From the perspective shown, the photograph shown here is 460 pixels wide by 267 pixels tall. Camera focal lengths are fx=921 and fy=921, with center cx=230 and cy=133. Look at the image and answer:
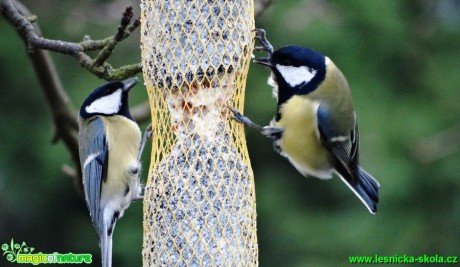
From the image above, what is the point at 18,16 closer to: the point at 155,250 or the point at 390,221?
the point at 155,250

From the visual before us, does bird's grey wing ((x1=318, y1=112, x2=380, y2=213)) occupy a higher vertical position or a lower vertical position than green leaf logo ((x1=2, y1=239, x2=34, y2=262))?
higher

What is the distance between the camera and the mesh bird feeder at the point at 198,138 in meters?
3.14

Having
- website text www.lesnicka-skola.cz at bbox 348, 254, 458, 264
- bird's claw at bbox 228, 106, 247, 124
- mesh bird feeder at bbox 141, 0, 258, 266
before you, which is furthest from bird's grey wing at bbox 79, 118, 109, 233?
website text www.lesnicka-skola.cz at bbox 348, 254, 458, 264

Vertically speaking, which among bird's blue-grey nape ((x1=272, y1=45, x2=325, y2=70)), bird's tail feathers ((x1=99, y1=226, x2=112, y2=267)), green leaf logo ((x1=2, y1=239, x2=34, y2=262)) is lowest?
green leaf logo ((x1=2, y1=239, x2=34, y2=262))

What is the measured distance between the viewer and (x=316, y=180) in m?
5.37

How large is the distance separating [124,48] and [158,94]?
1969 mm

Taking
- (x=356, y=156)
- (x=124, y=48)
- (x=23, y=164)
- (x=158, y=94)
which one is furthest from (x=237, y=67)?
(x=23, y=164)

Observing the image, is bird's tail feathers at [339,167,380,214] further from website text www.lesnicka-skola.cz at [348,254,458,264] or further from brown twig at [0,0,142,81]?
website text www.lesnicka-skola.cz at [348,254,458,264]

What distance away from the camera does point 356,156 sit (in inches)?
143

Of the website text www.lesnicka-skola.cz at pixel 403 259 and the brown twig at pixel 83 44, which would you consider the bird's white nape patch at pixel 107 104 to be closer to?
the brown twig at pixel 83 44

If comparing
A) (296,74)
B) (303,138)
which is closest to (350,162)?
(303,138)

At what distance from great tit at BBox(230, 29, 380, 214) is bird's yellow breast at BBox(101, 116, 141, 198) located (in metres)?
0.52

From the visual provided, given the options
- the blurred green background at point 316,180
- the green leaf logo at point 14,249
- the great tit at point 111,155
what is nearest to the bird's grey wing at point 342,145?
the great tit at point 111,155

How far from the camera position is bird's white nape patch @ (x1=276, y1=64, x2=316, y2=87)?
3340mm
